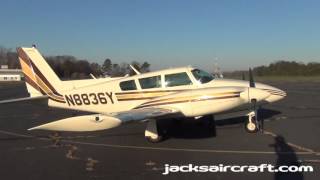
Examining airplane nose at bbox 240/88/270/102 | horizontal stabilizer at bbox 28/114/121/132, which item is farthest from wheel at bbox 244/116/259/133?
horizontal stabilizer at bbox 28/114/121/132

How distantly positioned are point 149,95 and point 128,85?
881 mm

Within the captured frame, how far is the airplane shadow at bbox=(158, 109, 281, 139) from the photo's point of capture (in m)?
15.0

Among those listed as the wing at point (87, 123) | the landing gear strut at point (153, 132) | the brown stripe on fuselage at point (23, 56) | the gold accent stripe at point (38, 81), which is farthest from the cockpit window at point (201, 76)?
the brown stripe on fuselage at point (23, 56)

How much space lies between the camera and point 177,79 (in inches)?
588

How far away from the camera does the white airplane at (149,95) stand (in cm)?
1316

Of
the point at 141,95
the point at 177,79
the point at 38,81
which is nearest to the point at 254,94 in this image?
the point at 177,79

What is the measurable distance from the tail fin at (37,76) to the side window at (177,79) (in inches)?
172

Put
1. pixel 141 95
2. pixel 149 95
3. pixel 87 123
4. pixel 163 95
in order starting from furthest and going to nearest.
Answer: pixel 141 95
pixel 149 95
pixel 163 95
pixel 87 123

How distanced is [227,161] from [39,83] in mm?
9006

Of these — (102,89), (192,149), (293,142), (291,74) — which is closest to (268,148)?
(293,142)

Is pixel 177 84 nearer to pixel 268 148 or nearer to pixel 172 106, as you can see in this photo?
pixel 172 106

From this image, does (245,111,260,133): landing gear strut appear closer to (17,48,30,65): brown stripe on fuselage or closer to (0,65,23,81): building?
(17,48,30,65): brown stripe on fuselage

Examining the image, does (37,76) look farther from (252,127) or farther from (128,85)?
(252,127)

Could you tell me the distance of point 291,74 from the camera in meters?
112
